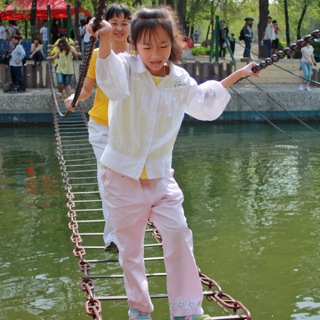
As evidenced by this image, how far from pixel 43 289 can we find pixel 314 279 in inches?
86.7

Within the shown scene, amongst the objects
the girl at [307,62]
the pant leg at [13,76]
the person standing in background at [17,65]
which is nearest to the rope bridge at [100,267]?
the person standing in background at [17,65]

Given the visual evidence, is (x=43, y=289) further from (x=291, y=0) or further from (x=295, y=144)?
(x=291, y=0)

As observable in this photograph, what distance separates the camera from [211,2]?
33.0 m

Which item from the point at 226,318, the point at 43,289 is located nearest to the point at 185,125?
the point at 43,289

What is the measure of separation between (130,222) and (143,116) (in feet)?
1.51

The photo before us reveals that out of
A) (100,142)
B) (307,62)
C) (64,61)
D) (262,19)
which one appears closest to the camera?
(100,142)

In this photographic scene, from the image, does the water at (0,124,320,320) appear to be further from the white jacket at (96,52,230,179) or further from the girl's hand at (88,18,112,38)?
the girl's hand at (88,18,112,38)

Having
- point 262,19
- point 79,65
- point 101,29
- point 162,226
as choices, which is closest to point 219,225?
point 162,226

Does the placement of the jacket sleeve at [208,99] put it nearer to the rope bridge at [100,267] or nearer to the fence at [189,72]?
the rope bridge at [100,267]

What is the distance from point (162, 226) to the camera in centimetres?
324

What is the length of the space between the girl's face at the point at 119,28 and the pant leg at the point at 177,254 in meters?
1.36

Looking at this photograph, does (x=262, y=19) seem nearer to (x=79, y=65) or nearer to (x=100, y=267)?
Answer: (x=79, y=65)

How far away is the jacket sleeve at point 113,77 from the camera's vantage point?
3029mm

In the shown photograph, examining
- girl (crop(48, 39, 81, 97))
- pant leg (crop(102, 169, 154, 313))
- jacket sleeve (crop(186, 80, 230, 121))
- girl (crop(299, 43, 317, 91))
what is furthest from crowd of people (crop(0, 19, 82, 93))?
pant leg (crop(102, 169, 154, 313))
